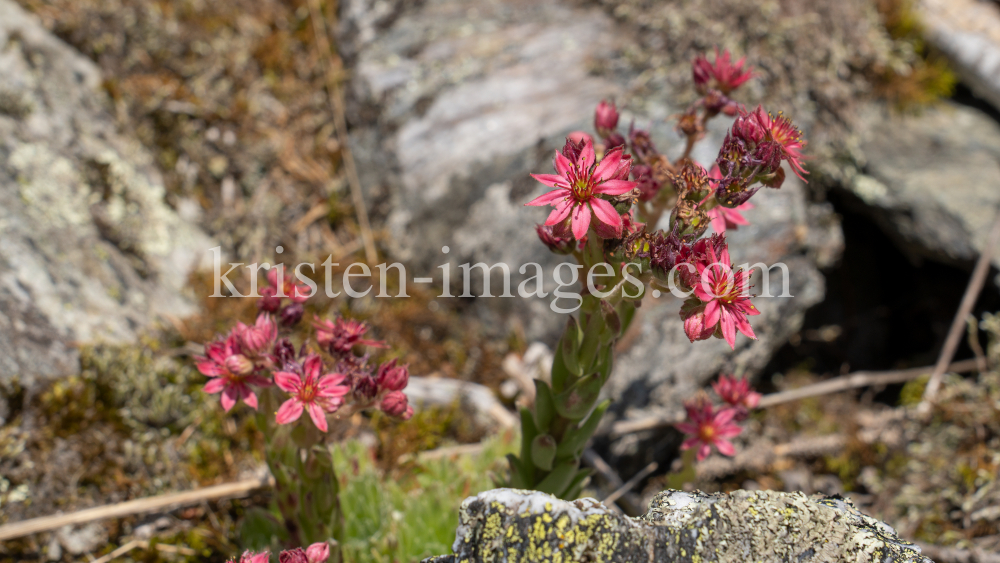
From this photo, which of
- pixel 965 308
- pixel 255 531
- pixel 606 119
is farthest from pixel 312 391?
pixel 965 308

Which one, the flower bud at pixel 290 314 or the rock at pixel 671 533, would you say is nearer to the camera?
the rock at pixel 671 533

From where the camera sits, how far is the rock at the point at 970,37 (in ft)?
15.3

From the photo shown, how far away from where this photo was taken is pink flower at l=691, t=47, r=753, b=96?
8.89ft

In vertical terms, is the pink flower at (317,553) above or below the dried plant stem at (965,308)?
below

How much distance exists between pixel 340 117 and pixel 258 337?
3.04m

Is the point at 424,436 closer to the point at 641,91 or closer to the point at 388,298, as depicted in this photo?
the point at 388,298

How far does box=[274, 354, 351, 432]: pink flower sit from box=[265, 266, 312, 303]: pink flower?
385mm

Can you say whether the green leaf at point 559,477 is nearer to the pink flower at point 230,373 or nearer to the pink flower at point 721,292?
the pink flower at point 721,292

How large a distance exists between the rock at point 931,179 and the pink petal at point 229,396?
4.04 metres

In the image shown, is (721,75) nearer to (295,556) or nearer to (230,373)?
(230,373)

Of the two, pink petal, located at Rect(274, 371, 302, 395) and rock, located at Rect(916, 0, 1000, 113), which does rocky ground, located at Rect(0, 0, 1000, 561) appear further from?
pink petal, located at Rect(274, 371, 302, 395)

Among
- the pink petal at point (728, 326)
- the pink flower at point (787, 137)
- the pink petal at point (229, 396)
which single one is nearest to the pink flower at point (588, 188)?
the pink petal at point (728, 326)

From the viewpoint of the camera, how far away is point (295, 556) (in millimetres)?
2000

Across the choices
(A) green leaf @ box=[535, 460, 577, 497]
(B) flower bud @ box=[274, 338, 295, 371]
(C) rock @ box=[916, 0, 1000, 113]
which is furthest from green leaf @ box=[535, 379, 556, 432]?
(C) rock @ box=[916, 0, 1000, 113]
